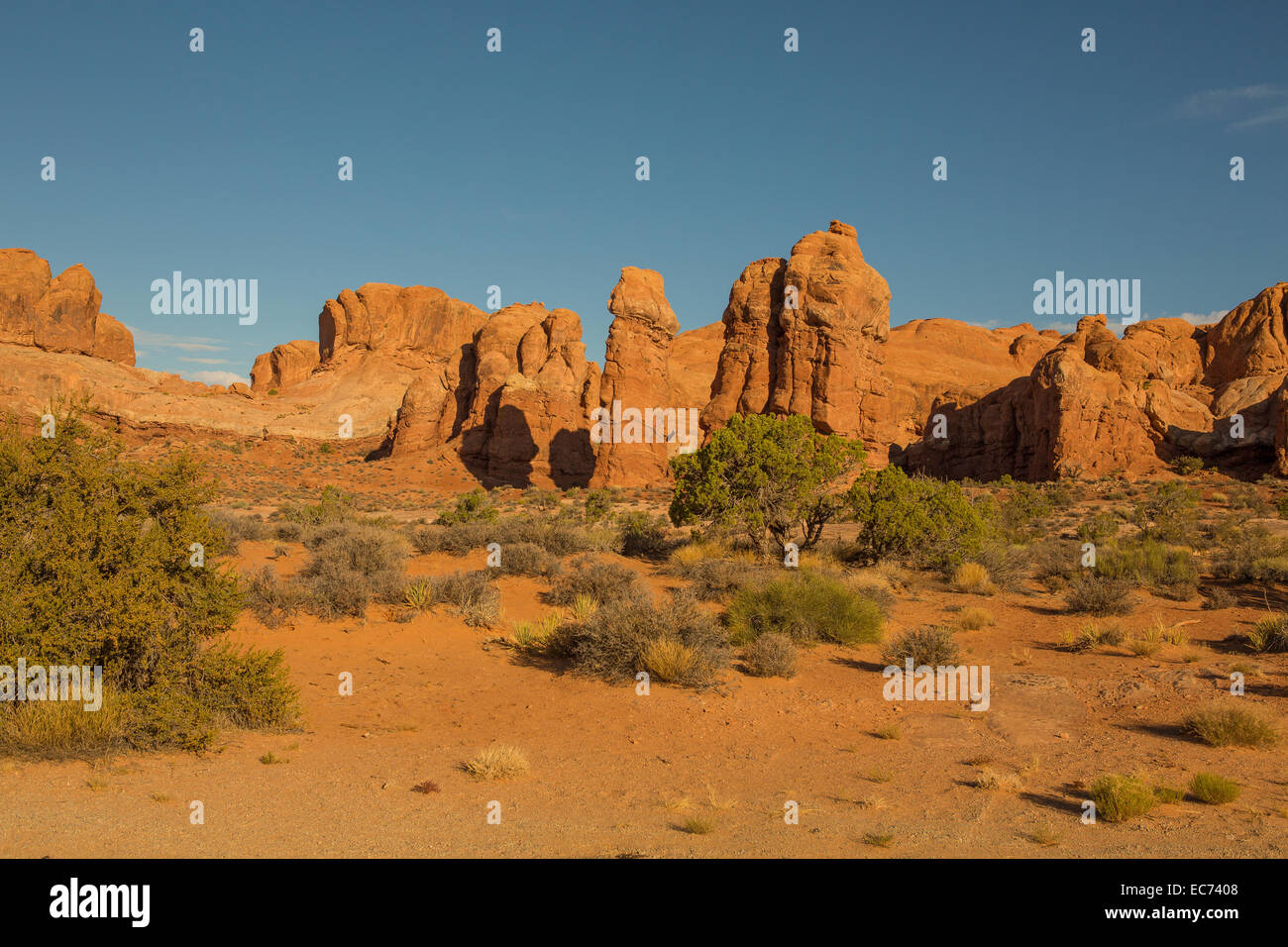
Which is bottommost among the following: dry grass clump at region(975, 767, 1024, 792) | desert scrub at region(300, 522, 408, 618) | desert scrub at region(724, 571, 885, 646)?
dry grass clump at region(975, 767, 1024, 792)

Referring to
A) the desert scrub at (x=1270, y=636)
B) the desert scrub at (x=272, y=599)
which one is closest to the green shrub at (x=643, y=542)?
the desert scrub at (x=272, y=599)

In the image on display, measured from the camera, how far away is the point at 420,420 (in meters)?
55.0

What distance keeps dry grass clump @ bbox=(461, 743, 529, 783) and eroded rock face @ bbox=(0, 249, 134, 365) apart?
83044 mm

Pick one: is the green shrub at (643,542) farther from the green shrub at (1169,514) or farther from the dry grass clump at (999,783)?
the green shrub at (1169,514)

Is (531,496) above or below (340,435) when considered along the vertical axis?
below

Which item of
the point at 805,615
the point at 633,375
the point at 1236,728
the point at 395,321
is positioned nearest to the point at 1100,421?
the point at 633,375

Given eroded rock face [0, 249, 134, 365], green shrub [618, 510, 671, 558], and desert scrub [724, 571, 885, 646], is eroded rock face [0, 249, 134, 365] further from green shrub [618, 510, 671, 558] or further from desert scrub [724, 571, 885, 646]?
desert scrub [724, 571, 885, 646]

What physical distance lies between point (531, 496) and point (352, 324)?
62.1 metres

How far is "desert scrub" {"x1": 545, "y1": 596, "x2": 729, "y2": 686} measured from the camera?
9.33 metres

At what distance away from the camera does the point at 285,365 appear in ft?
342

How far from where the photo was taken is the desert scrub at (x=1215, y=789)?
18.3 ft

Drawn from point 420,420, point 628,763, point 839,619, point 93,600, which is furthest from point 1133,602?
point 420,420

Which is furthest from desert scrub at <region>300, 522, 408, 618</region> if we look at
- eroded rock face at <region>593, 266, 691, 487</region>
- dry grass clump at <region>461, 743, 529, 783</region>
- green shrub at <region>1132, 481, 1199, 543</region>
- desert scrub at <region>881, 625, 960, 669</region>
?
eroded rock face at <region>593, 266, 691, 487</region>
